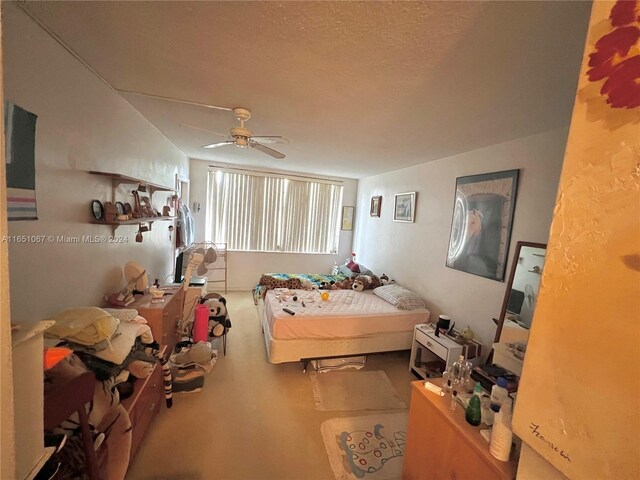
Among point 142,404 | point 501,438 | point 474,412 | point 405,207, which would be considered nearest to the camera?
point 501,438

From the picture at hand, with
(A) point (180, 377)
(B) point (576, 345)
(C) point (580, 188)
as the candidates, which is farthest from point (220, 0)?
(A) point (180, 377)

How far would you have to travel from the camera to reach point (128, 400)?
1483mm

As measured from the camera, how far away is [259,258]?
17.0 ft

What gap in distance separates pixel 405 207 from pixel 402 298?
137cm

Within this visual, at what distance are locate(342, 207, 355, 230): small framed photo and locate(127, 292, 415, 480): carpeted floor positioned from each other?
322cm

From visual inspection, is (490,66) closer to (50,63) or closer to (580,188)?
(580,188)

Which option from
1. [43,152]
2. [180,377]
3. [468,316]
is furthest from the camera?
[468,316]

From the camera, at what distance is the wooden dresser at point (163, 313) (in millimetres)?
2074

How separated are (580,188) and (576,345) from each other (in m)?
0.43

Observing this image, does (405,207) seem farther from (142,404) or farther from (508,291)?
(142,404)

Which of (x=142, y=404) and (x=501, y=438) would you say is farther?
(x=142, y=404)

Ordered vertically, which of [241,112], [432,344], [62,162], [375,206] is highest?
[241,112]

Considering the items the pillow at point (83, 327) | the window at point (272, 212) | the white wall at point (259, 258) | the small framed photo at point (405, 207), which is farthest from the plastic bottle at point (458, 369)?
the window at point (272, 212)

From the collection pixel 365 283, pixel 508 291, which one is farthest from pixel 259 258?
pixel 508 291
